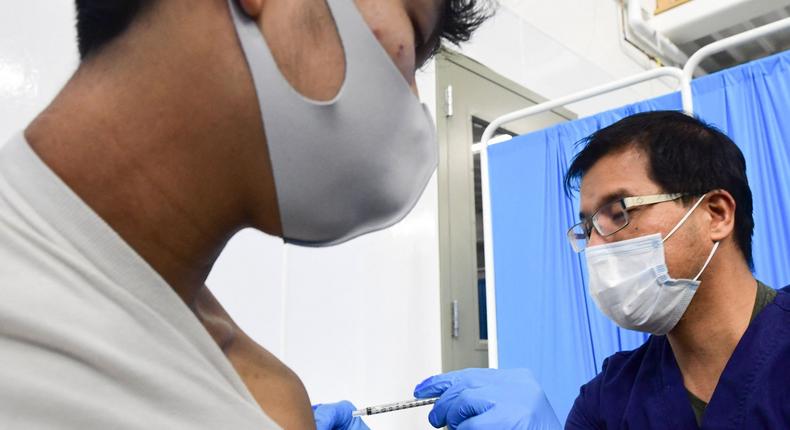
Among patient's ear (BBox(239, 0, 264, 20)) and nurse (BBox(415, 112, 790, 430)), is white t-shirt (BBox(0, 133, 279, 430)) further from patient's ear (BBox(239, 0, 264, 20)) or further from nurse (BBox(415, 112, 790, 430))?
nurse (BBox(415, 112, 790, 430))

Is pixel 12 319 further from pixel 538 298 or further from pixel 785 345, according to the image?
pixel 538 298

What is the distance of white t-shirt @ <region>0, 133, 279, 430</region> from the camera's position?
340mm

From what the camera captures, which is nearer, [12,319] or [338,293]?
[12,319]

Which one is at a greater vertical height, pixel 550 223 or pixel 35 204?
pixel 550 223

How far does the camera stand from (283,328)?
4.44 ft

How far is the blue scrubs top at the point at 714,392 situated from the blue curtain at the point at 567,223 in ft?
1.75

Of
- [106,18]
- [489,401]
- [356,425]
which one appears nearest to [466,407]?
[489,401]

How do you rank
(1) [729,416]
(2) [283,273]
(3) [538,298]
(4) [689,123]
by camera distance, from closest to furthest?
(1) [729,416] < (4) [689,123] < (2) [283,273] < (3) [538,298]

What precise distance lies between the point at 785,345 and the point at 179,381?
40.7 inches

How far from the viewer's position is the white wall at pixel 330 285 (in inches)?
39.9

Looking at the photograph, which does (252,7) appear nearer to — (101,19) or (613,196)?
(101,19)

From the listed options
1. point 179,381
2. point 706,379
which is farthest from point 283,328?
point 179,381

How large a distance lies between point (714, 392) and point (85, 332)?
1043mm

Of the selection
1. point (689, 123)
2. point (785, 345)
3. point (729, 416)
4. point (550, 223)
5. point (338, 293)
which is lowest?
point (729, 416)
